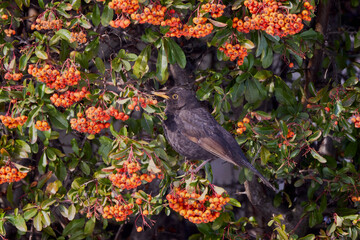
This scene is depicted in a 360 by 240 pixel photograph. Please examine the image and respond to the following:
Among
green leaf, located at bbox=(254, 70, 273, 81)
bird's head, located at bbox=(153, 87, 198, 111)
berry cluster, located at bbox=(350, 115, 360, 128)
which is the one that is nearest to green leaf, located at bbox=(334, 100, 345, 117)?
Answer: berry cluster, located at bbox=(350, 115, 360, 128)

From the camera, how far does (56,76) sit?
100 inches

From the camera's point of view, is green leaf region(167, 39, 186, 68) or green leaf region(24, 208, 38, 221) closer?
green leaf region(167, 39, 186, 68)

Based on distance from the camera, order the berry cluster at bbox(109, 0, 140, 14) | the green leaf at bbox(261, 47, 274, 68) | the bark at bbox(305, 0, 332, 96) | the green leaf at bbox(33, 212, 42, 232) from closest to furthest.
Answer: the berry cluster at bbox(109, 0, 140, 14) → the green leaf at bbox(261, 47, 274, 68) → the green leaf at bbox(33, 212, 42, 232) → the bark at bbox(305, 0, 332, 96)

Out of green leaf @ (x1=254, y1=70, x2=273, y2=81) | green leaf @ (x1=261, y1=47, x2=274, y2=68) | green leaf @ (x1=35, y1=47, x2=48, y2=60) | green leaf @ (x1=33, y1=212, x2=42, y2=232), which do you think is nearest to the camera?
green leaf @ (x1=35, y1=47, x2=48, y2=60)

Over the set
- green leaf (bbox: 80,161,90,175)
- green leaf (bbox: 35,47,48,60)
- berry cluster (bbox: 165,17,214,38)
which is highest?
berry cluster (bbox: 165,17,214,38)

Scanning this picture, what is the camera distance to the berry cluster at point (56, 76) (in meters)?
2.50

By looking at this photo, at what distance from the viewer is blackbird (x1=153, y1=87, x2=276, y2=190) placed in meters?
2.80

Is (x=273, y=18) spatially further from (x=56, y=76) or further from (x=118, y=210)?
(x=118, y=210)

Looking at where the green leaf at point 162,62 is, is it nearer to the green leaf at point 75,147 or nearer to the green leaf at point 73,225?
the green leaf at point 75,147

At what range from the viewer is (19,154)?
Answer: 3043mm

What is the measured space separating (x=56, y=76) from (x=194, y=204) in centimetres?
96

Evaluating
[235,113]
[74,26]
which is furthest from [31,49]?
[235,113]

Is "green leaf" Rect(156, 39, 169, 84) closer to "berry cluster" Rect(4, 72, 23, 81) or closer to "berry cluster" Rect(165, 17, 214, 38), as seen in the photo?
A: "berry cluster" Rect(165, 17, 214, 38)

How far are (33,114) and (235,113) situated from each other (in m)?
1.66
